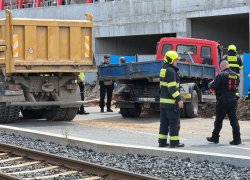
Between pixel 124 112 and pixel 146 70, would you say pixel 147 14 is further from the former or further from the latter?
pixel 146 70

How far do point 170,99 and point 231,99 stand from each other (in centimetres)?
139

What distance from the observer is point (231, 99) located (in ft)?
28.1

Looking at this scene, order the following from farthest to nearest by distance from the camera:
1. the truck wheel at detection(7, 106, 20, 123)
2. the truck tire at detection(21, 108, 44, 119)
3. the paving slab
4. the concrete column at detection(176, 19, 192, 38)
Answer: the concrete column at detection(176, 19, 192, 38), the truck tire at detection(21, 108, 44, 119), the truck wheel at detection(7, 106, 20, 123), the paving slab

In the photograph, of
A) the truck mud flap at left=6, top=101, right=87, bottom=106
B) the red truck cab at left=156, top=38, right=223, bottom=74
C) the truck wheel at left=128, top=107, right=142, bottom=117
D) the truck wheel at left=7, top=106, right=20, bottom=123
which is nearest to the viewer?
the truck mud flap at left=6, top=101, right=87, bottom=106

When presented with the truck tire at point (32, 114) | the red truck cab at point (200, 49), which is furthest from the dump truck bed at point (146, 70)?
the truck tire at point (32, 114)

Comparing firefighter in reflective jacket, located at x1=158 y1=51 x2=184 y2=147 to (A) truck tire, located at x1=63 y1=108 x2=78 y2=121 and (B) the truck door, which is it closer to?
(A) truck tire, located at x1=63 y1=108 x2=78 y2=121

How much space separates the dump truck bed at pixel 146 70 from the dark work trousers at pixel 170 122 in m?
4.20

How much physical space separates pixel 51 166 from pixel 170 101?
2405 millimetres

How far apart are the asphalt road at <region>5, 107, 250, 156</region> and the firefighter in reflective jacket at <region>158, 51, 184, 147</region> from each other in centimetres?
47

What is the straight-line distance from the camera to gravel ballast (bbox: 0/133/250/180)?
→ 6.31m

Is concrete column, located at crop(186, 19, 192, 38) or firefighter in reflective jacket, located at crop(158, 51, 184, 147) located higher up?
concrete column, located at crop(186, 19, 192, 38)

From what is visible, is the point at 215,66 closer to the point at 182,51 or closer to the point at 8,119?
the point at 182,51

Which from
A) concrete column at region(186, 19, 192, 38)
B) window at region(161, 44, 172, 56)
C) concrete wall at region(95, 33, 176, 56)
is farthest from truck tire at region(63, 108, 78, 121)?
concrete wall at region(95, 33, 176, 56)

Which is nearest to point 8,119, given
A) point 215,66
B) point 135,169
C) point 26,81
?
point 26,81
